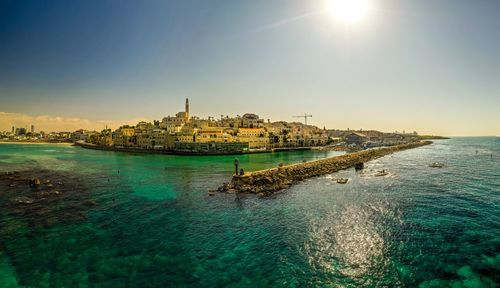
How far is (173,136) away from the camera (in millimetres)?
83250

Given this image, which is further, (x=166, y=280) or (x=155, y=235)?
(x=155, y=235)

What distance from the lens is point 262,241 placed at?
15.8 m

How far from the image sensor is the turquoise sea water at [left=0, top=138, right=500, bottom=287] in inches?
471

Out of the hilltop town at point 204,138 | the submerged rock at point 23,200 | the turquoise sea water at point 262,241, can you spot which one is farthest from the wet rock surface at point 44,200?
the hilltop town at point 204,138

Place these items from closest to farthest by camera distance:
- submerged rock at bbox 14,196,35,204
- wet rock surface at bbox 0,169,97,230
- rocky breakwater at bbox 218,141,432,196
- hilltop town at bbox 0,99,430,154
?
wet rock surface at bbox 0,169,97,230
submerged rock at bbox 14,196,35,204
rocky breakwater at bbox 218,141,432,196
hilltop town at bbox 0,99,430,154

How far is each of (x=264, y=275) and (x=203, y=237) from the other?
5668 millimetres

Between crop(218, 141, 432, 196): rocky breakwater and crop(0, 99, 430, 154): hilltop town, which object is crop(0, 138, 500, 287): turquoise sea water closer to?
crop(218, 141, 432, 196): rocky breakwater

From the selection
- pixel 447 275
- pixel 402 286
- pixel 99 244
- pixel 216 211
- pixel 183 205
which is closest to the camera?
pixel 402 286

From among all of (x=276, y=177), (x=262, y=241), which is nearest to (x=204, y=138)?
(x=276, y=177)

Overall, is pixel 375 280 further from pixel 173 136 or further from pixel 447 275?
pixel 173 136

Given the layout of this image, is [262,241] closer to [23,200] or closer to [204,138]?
[23,200]

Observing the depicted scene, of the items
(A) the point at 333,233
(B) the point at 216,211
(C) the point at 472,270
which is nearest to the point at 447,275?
(C) the point at 472,270

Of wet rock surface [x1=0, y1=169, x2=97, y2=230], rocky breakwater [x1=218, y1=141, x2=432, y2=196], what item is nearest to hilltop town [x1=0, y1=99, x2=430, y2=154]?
rocky breakwater [x1=218, y1=141, x2=432, y2=196]

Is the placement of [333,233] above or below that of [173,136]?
below
